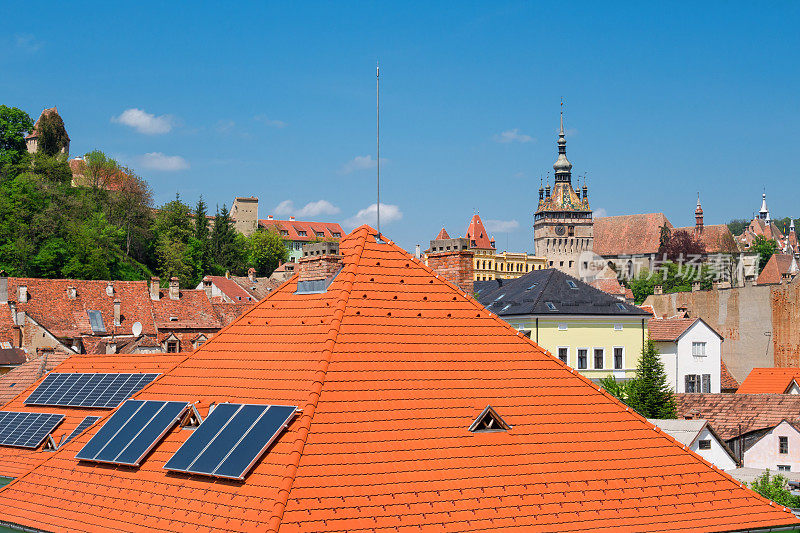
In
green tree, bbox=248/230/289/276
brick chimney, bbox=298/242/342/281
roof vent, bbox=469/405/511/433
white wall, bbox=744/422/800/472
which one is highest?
green tree, bbox=248/230/289/276

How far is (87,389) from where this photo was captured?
73.2 ft

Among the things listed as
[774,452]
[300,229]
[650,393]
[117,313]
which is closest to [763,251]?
[300,229]

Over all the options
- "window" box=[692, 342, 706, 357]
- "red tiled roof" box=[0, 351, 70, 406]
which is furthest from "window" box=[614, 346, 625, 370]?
"red tiled roof" box=[0, 351, 70, 406]

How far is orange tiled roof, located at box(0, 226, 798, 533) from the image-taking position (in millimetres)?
12328

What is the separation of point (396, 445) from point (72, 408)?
11.8 m

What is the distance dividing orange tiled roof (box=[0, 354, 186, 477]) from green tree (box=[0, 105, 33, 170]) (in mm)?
98649

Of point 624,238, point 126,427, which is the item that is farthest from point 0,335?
point 624,238

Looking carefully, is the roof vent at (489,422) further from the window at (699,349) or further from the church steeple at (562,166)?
the church steeple at (562,166)

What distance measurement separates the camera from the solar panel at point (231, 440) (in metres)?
12.7

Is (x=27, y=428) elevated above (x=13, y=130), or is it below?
below

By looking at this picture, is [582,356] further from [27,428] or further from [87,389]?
[27,428]

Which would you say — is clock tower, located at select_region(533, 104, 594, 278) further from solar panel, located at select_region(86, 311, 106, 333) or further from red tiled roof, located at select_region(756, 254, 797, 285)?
solar panel, located at select_region(86, 311, 106, 333)

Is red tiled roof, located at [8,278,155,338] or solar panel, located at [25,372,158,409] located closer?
solar panel, located at [25,372,158,409]

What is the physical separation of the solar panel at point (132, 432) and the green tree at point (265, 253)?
128981 millimetres
